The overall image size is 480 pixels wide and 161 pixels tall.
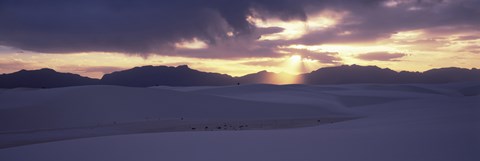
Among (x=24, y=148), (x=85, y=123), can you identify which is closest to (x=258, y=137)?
(x=24, y=148)

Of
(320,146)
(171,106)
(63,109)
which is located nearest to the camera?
(320,146)

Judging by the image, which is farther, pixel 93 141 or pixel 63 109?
pixel 63 109

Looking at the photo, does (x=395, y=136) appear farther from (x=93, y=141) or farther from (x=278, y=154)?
(x=93, y=141)

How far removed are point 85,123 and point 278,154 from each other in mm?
17028

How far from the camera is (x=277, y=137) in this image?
10234mm

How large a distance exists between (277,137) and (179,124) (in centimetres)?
1243

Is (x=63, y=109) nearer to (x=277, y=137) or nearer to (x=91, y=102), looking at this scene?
(x=91, y=102)

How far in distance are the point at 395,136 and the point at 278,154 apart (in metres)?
3.06

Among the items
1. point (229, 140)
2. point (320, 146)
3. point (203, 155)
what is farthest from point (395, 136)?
point (203, 155)

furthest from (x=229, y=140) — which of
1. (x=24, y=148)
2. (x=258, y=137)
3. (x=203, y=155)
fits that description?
(x=24, y=148)

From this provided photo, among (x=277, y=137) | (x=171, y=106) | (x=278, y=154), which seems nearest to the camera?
(x=278, y=154)

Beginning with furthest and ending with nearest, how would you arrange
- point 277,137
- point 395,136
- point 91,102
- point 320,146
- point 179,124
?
point 91,102
point 179,124
point 277,137
point 395,136
point 320,146

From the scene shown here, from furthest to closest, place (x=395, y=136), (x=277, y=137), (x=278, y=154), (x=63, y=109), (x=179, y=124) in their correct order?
1. (x=63, y=109)
2. (x=179, y=124)
3. (x=277, y=137)
4. (x=395, y=136)
5. (x=278, y=154)

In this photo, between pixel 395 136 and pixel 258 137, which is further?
pixel 258 137
